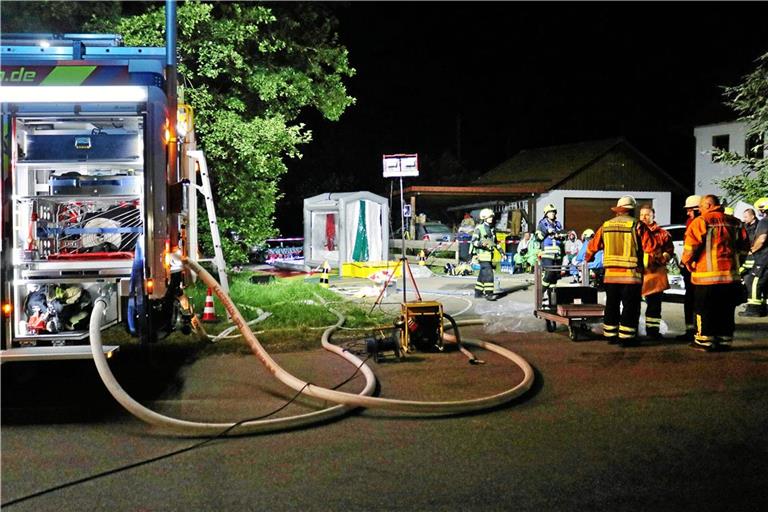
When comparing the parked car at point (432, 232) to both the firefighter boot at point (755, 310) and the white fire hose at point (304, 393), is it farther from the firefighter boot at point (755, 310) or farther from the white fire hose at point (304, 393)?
the white fire hose at point (304, 393)

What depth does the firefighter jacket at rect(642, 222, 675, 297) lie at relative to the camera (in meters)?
8.09

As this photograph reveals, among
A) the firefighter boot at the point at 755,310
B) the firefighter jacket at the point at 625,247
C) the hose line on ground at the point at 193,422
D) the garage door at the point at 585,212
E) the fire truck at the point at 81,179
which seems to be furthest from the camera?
the garage door at the point at 585,212

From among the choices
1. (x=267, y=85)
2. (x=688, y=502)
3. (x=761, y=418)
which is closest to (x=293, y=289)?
(x=267, y=85)

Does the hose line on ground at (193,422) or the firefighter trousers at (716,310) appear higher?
the firefighter trousers at (716,310)

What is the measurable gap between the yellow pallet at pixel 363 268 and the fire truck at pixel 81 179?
32.5 ft

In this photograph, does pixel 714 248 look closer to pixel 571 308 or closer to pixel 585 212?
pixel 571 308

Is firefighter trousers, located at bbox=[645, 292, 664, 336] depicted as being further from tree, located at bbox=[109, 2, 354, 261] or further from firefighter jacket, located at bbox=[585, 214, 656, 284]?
tree, located at bbox=[109, 2, 354, 261]

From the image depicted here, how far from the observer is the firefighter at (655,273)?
8.11 metres

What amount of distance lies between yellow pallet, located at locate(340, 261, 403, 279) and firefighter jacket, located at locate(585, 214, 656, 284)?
8.40 meters

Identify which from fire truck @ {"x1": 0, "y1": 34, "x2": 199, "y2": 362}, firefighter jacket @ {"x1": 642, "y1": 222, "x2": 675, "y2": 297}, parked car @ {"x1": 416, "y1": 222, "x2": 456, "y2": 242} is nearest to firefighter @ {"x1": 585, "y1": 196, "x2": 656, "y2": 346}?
firefighter jacket @ {"x1": 642, "y1": 222, "x2": 675, "y2": 297}

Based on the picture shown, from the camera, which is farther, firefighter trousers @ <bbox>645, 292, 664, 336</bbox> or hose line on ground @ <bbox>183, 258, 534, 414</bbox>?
firefighter trousers @ <bbox>645, 292, 664, 336</bbox>

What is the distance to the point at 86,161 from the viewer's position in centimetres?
612

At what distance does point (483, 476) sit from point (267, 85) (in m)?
10.5

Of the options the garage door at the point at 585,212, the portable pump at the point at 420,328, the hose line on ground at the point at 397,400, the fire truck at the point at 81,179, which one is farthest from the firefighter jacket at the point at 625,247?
the garage door at the point at 585,212
